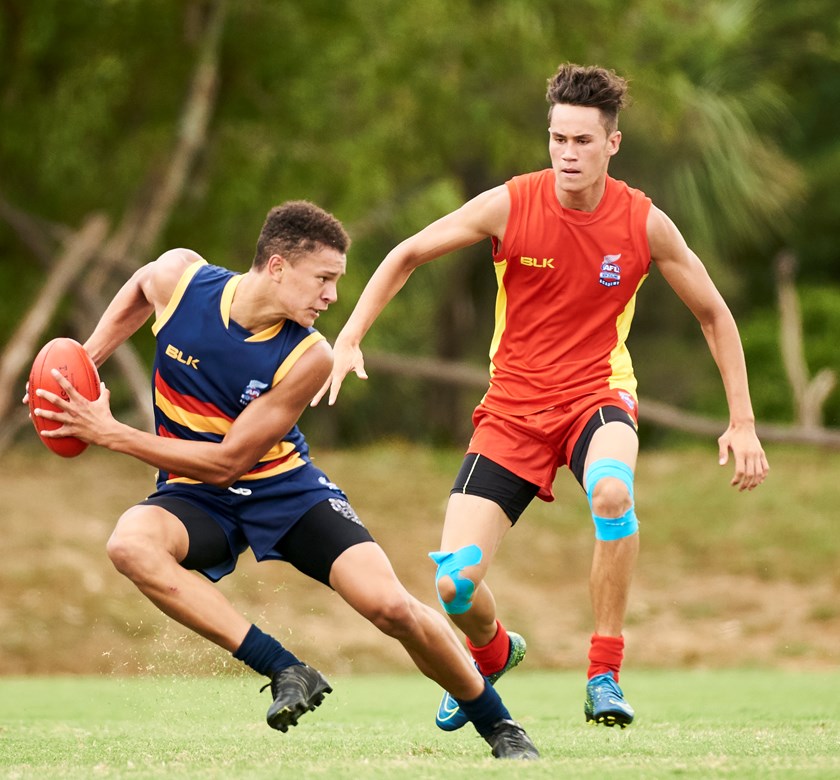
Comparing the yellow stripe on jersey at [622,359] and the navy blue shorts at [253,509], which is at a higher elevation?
the yellow stripe on jersey at [622,359]

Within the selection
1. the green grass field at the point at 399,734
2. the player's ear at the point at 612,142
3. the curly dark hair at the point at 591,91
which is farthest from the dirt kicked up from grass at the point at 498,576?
the curly dark hair at the point at 591,91

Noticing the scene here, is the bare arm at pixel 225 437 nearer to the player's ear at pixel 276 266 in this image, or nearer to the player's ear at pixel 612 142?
the player's ear at pixel 276 266

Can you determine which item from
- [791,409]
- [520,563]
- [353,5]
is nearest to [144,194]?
[353,5]

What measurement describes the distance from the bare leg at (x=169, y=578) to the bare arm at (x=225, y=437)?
0.83 feet

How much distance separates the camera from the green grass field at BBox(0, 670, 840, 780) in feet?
16.6

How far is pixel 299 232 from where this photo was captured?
19.0ft

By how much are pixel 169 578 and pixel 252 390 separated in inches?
32.8

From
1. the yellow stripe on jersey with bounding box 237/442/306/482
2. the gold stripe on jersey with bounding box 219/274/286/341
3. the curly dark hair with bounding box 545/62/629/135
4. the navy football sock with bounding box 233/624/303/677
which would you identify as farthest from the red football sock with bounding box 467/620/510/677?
the curly dark hair with bounding box 545/62/629/135

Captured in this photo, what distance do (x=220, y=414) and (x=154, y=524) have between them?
572mm

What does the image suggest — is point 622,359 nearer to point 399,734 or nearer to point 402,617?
point 402,617

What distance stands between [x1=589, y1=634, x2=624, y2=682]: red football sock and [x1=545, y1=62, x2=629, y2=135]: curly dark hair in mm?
A: 2168

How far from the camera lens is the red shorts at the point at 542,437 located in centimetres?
647

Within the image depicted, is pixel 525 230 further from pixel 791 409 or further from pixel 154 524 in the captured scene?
pixel 791 409

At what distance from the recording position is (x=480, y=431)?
21.9 ft
